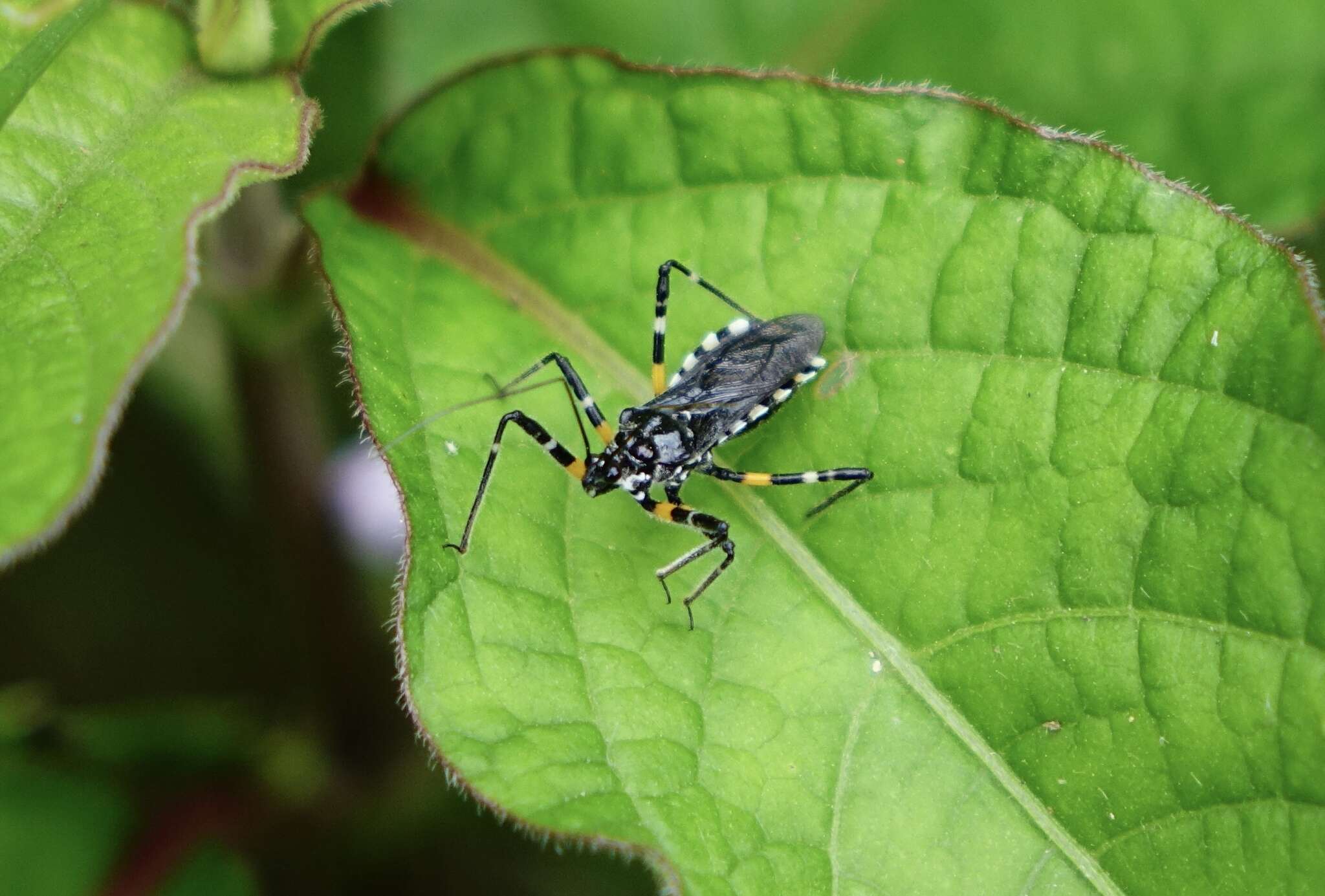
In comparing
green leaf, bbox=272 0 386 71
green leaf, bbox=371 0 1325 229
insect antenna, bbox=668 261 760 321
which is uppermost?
green leaf, bbox=371 0 1325 229

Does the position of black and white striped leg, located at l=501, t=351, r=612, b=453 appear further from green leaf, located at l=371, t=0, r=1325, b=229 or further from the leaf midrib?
green leaf, located at l=371, t=0, r=1325, b=229

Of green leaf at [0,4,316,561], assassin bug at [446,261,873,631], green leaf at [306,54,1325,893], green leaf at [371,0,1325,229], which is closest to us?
green leaf at [0,4,316,561]

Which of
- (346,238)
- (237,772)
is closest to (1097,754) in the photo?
(346,238)

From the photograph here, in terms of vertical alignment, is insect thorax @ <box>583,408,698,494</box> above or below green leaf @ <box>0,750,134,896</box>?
above

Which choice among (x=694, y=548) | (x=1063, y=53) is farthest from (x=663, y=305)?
(x=1063, y=53)

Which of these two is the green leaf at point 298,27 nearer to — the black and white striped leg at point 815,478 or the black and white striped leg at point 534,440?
the black and white striped leg at point 534,440

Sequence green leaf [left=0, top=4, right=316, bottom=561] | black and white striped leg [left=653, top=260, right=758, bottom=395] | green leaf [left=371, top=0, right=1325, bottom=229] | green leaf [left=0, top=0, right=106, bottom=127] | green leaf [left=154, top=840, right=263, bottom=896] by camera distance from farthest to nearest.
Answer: green leaf [left=371, top=0, right=1325, bottom=229] < green leaf [left=154, top=840, right=263, bottom=896] < black and white striped leg [left=653, top=260, right=758, bottom=395] < green leaf [left=0, top=0, right=106, bottom=127] < green leaf [left=0, top=4, right=316, bottom=561]

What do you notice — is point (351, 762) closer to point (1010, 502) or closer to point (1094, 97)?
point (1010, 502)

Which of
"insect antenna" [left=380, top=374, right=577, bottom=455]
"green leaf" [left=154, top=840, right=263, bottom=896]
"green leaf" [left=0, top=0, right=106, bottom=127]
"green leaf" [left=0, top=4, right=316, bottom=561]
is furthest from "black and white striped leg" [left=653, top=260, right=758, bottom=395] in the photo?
"green leaf" [left=154, top=840, right=263, bottom=896]
